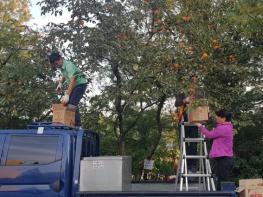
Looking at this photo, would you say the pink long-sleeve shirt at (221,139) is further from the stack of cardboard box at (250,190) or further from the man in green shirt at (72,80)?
the man in green shirt at (72,80)

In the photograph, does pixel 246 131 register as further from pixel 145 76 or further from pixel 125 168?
pixel 125 168

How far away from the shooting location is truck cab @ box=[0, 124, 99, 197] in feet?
21.6

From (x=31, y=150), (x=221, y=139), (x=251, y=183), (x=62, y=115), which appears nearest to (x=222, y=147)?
(x=221, y=139)

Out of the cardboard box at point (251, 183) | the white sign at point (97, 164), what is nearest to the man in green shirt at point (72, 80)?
the white sign at point (97, 164)

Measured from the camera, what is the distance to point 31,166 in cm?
670

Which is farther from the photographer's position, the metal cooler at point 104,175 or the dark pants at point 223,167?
the dark pants at point 223,167

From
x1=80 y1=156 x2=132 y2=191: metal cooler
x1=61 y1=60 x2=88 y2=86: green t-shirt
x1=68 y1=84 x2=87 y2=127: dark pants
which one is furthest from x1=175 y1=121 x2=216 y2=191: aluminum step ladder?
x1=61 y1=60 x2=88 y2=86: green t-shirt

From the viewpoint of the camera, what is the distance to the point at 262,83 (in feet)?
43.1

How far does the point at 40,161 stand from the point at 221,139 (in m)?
2.63

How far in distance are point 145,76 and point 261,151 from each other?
19.4 ft

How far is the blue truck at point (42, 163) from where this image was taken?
6566 mm

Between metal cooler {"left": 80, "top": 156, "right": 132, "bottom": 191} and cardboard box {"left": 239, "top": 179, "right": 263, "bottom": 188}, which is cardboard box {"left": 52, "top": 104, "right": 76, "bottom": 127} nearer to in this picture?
metal cooler {"left": 80, "top": 156, "right": 132, "bottom": 191}

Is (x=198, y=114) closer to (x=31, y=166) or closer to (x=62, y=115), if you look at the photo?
(x=62, y=115)

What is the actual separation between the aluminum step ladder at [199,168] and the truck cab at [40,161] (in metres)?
1.43
